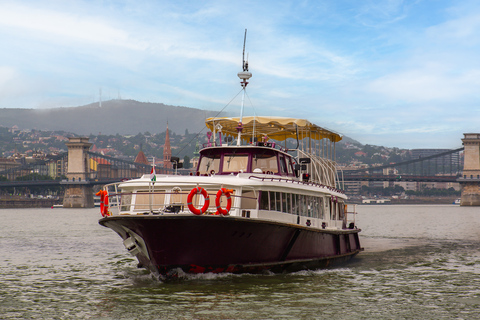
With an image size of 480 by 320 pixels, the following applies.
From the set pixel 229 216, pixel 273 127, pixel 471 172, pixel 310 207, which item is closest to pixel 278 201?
pixel 310 207

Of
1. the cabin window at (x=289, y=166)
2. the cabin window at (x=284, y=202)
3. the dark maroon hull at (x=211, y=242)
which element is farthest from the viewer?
the cabin window at (x=289, y=166)

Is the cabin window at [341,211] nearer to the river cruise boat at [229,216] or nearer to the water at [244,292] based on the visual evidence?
the water at [244,292]

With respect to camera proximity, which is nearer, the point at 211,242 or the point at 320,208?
the point at 211,242

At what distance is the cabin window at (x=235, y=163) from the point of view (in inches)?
812

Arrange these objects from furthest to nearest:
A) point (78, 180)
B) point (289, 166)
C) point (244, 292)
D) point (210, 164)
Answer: point (78, 180) < point (289, 166) < point (210, 164) < point (244, 292)

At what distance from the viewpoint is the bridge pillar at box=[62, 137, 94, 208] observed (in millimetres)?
148000

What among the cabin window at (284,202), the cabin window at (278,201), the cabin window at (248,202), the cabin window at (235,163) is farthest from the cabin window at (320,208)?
the cabin window at (248,202)

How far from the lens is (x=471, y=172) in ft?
524

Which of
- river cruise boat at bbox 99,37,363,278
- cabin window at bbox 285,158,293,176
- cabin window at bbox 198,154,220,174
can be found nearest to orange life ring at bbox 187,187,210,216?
river cruise boat at bbox 99,37,363,278

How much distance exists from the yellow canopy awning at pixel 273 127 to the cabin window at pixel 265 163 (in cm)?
113

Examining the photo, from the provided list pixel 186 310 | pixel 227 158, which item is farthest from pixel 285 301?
pixel 227 158

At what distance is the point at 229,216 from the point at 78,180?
140760 millimetres

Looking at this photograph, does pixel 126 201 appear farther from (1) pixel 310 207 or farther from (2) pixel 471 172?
(2) pixel 471 172

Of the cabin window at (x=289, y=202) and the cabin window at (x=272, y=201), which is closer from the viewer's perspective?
the cabin window at (x=272, y=201)
